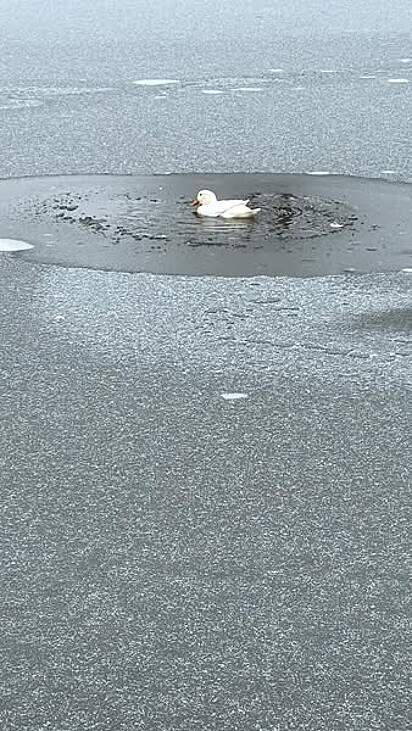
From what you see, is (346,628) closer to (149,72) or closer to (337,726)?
(337,726)

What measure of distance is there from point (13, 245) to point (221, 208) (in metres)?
1.11

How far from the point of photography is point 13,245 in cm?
700

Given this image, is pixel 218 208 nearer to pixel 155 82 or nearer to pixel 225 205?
pixel 225 205

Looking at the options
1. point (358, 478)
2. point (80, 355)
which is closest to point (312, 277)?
point (80, 355)

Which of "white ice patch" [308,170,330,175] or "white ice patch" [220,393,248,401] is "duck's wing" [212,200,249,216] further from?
"white ice patch" [220,393,248,401]

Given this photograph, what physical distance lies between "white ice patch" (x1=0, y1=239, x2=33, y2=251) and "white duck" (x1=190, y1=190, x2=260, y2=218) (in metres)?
0.99

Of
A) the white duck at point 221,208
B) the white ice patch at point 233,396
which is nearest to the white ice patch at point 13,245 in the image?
the white duck at point 221,208

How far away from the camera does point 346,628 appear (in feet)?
11.4

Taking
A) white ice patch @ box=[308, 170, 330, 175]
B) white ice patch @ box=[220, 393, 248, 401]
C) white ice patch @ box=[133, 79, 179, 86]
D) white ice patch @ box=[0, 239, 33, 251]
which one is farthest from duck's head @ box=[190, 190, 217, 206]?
white ice patch @ box=[133, 79, 179, 86]

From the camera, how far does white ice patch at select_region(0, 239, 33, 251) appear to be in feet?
22.8

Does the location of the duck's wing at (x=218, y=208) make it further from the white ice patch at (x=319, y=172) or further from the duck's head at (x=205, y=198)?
the white ice patch at (x=319, y=172)

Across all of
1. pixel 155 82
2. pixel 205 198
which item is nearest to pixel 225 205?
pixel 205 198

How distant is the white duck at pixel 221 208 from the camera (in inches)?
292

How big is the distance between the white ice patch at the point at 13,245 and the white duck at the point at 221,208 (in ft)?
3.26
